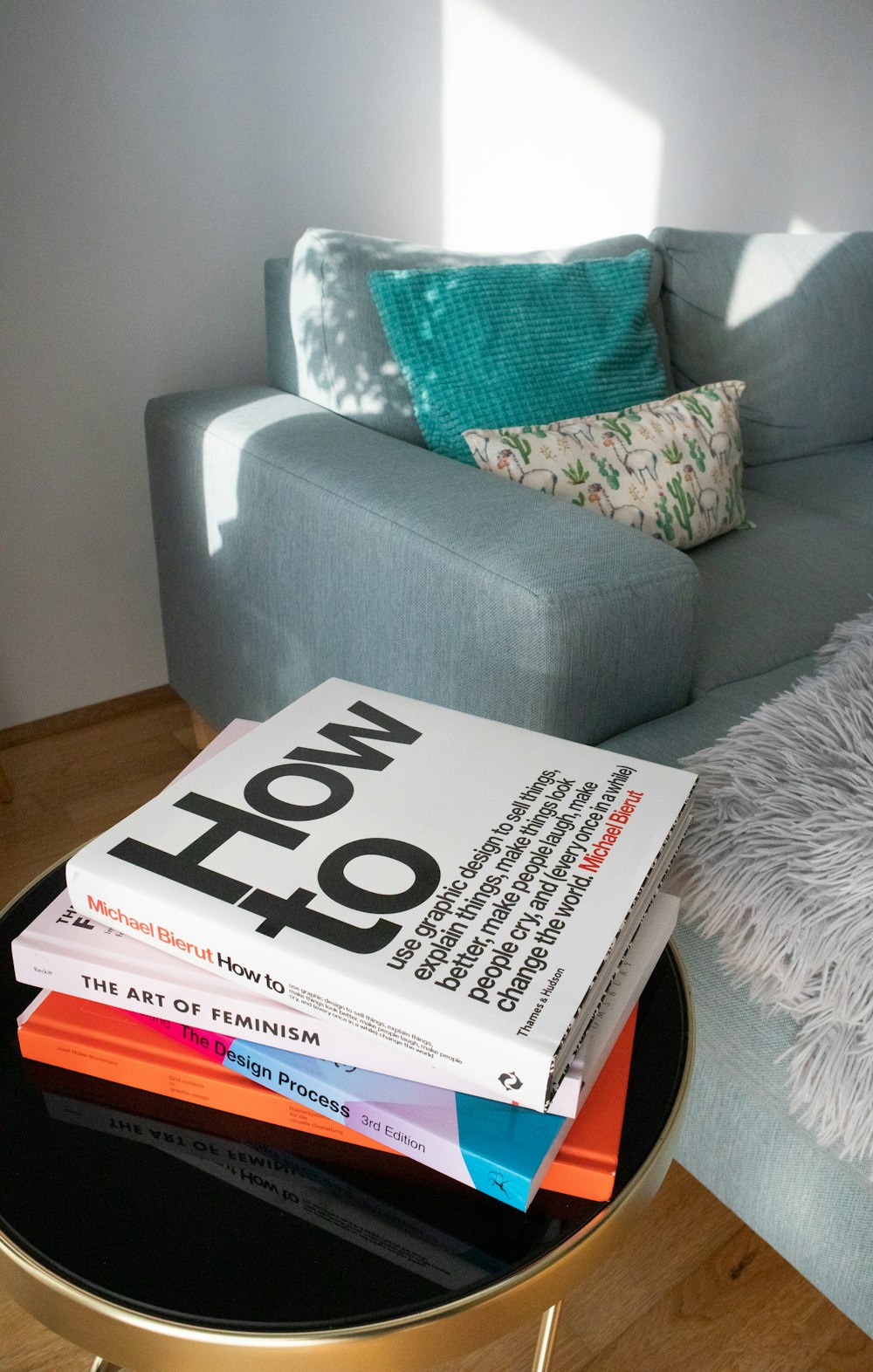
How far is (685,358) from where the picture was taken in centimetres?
175

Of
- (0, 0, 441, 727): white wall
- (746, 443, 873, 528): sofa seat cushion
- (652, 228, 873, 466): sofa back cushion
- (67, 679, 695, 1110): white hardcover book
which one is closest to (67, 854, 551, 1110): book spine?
(67, 679, 695, 1110): white hardcover book

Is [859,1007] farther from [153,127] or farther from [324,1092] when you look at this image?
[153,127]

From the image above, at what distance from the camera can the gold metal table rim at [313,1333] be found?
1.40ft

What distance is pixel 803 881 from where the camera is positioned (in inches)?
28.6

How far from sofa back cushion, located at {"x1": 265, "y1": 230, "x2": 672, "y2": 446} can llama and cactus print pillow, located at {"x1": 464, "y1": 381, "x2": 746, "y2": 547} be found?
19 cm

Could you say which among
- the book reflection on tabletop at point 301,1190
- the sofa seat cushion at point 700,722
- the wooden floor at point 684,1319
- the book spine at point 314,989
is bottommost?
the wooden floor at point 684,1319

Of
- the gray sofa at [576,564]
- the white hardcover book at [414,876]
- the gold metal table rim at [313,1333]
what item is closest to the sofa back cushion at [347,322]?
the gray sofa at [576,564]

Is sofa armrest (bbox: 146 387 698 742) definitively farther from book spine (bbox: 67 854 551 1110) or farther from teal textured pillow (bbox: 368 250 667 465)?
book spine (bbox: 67 854 551 1110)

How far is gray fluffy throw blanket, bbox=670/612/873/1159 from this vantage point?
670 millimetres

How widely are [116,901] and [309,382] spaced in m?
1.09

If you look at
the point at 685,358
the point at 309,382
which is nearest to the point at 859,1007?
the point at 309,382

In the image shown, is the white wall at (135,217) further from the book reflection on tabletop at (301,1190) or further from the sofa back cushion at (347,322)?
the book reflection on tabletop at (301,1190)

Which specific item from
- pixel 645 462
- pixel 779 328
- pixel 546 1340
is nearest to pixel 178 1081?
pixel 546 1340

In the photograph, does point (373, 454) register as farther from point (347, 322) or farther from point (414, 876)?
point (414, 876)
